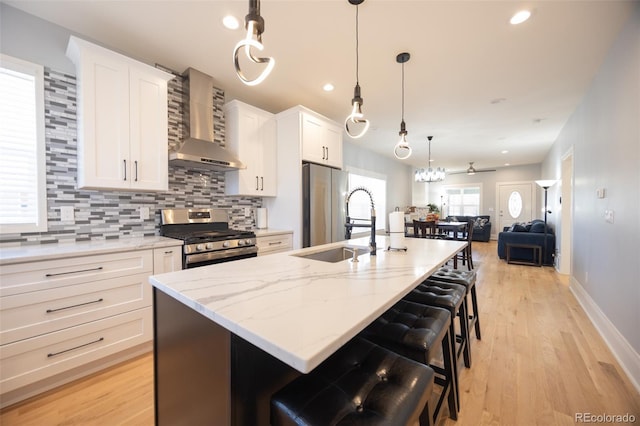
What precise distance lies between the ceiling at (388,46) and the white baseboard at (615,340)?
8.24ft

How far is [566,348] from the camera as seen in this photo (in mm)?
2174

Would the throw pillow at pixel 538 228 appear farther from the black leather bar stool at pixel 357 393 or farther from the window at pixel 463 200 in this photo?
the black leather bar stool at pixel 357 393

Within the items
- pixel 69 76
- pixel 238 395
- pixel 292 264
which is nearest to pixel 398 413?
A: pixel 238 395

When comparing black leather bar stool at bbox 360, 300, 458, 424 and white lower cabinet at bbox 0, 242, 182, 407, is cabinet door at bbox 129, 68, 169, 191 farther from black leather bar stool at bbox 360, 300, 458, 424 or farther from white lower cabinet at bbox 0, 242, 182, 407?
black leather bar stool at bbox 360, 300, 458, 424

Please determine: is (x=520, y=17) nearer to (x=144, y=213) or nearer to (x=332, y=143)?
(x=332, y=143)

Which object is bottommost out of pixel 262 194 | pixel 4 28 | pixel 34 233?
pixel 34 233

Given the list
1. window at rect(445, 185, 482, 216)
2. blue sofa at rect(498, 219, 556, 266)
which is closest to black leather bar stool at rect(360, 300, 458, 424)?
blue sofa at rect(498, 219, 556, 266)

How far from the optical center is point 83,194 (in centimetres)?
215

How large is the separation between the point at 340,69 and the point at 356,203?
331 centimetres

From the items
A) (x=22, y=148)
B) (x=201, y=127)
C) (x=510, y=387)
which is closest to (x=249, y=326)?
(x=510, y=387)

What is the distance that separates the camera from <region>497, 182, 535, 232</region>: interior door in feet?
27.5

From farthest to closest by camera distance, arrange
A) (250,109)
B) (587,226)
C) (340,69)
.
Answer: (250,109), (587,226), (340,69)

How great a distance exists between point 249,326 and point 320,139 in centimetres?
313

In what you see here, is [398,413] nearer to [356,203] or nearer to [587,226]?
[587,226]
